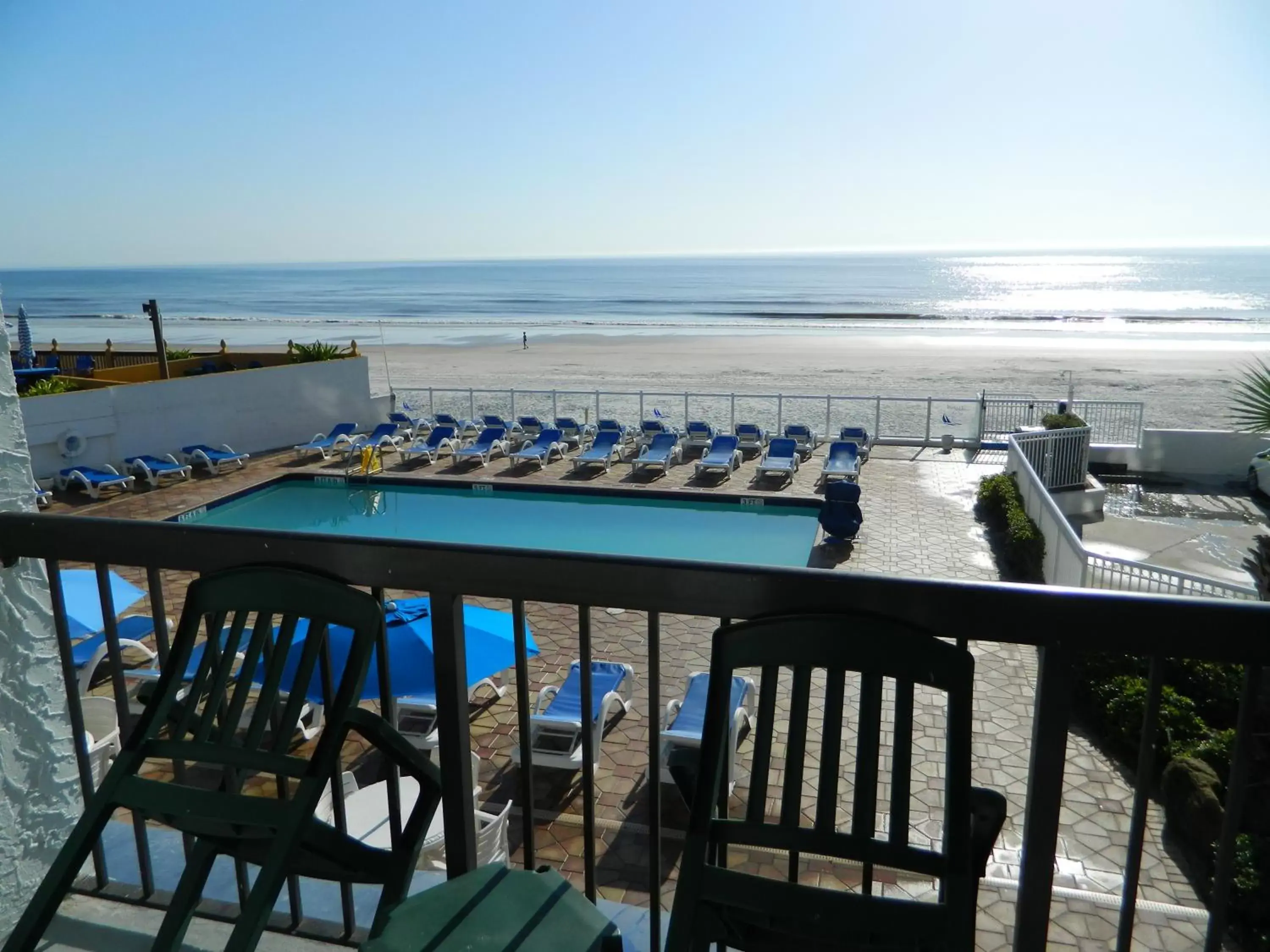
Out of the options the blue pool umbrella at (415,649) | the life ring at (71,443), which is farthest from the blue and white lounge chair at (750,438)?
the blue pool umbrella at (415,649)

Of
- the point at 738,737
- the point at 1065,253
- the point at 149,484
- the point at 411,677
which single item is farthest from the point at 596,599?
the point at 1065,253

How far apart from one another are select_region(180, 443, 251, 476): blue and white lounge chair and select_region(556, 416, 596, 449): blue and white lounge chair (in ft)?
16.9

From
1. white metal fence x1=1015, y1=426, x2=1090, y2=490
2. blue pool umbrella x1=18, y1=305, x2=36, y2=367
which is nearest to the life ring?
blue pool umbrella x1=18, y1=305, x2=36, y2=367

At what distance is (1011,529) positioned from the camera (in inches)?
372

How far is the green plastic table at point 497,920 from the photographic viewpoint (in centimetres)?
127

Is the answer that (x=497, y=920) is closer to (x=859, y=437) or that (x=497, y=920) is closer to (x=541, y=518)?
(x=541, y=518)

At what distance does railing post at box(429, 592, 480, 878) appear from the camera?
151 centimetres

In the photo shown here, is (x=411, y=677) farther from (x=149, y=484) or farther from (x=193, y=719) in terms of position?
(x=149, y=484)

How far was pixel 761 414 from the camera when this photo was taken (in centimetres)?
2177

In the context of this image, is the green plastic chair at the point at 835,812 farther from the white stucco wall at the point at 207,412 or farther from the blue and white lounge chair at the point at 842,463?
the white stucco wall at the point at 207,412

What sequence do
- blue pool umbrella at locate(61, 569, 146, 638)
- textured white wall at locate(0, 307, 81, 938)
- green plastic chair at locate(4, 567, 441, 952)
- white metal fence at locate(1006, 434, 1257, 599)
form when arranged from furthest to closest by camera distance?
white metal fence at locate(1006, 434, 1257, 599) → blue pool umbrella at locate(61, 569, 146, 638) → textured white wall at locate(0, 307, 81, 938) → green plastic chair at locate(4, 567, 441, 952)

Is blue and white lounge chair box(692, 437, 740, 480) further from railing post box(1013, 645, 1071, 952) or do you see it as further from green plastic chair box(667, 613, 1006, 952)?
green plastic chair box(667, 613, 1006, 952)

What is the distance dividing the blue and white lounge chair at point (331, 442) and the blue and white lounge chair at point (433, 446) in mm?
916

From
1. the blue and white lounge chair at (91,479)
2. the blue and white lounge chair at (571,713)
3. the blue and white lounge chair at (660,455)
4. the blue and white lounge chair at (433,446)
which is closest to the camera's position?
the blue and white lounge chair at (571,713)
